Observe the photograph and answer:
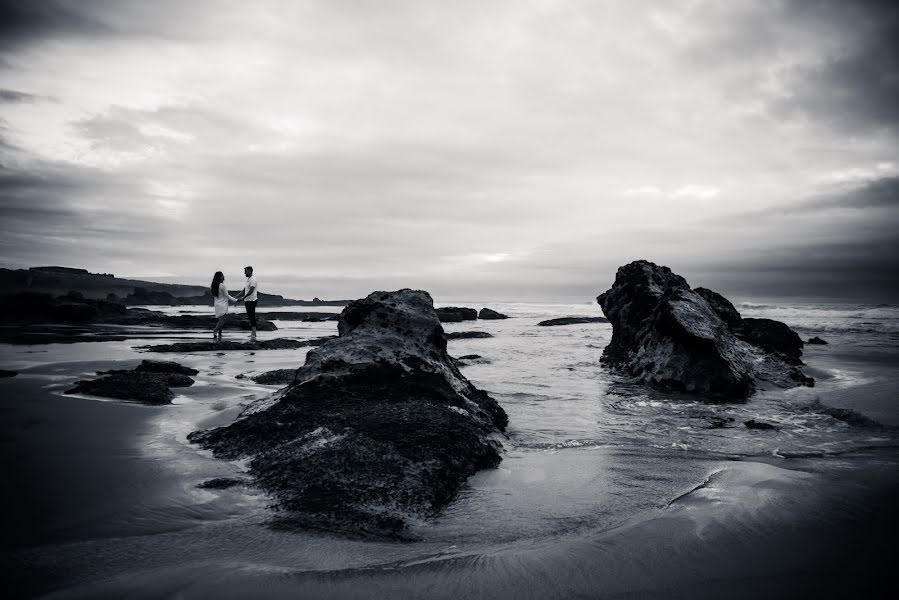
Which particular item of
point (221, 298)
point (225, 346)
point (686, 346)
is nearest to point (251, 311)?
point (221, 298)

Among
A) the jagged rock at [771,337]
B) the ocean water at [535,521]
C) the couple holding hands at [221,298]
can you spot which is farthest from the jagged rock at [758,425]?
the couple holding hands at [221,298]

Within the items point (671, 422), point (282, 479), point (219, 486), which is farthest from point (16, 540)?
point (671, 422)

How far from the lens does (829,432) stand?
4.82 meters

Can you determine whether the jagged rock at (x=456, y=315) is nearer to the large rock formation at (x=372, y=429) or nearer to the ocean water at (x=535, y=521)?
the large rock formation at (x=372, y=429)

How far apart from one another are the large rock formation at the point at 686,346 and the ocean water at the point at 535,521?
1853 mm

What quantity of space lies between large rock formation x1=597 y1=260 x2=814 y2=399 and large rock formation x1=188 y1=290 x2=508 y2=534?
4.14 m

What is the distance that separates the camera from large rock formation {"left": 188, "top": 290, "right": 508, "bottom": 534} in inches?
112

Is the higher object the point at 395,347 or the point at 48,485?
the point at 395,347

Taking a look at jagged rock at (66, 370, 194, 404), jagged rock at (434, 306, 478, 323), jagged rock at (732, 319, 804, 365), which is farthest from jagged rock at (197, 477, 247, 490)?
jagged rock at (434, 306, 478, 323)

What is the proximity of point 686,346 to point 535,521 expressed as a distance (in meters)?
6.05

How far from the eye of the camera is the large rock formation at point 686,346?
7367 millimetres

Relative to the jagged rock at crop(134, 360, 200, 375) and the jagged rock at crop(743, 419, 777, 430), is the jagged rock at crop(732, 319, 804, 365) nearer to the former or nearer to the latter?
the jagged rock at crop(743, 419, 777, 430)

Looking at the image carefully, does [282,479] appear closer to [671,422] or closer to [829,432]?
[671,422]

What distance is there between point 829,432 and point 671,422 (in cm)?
147
